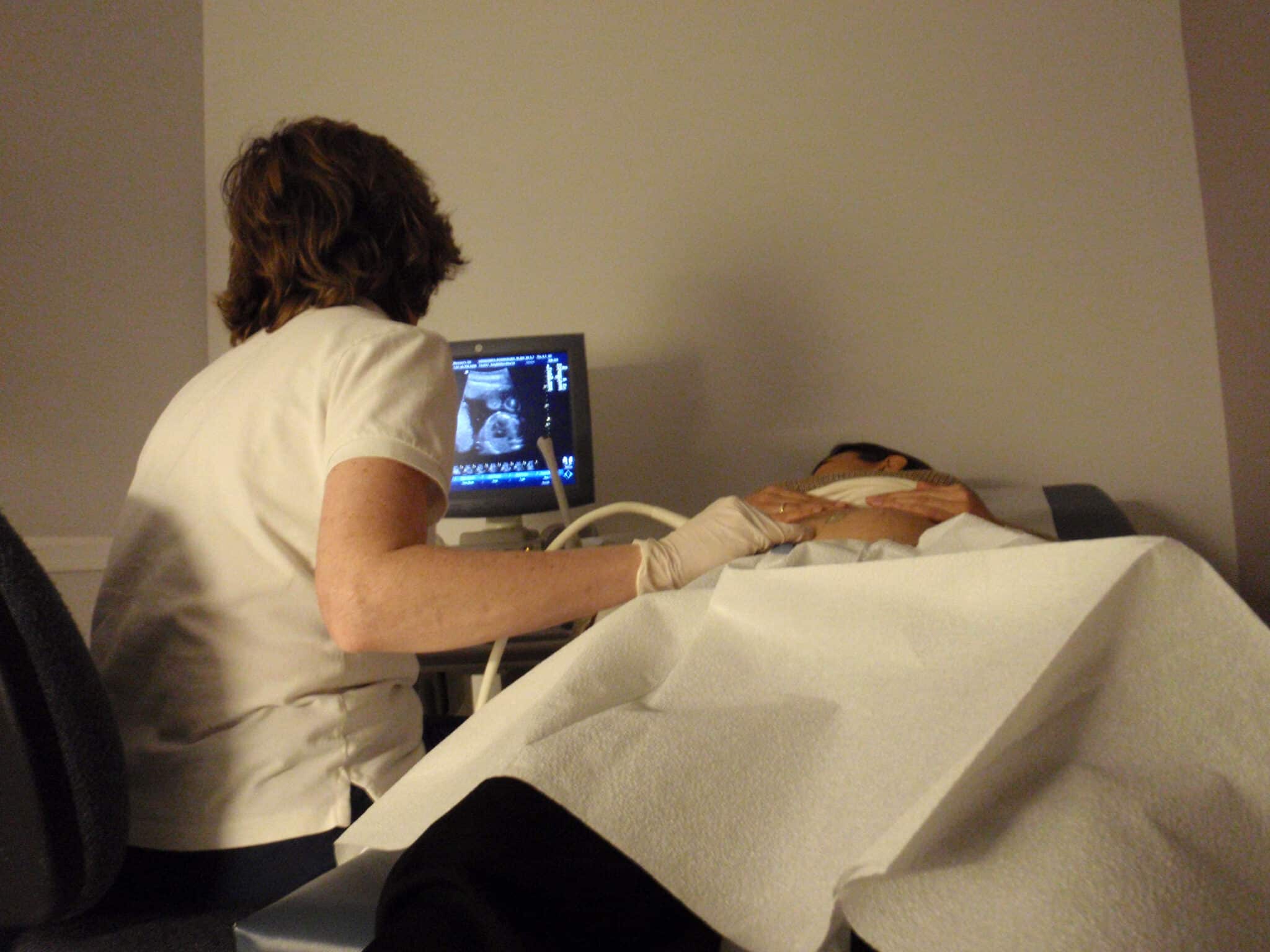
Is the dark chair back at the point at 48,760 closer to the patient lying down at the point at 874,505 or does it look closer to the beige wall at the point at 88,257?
the patient lying down at the point at 874,505

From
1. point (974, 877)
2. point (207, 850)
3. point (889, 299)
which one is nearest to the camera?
point (974, 877)

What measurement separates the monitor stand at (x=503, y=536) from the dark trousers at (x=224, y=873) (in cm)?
104

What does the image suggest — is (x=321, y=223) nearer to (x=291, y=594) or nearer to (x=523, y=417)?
(x=291, y=594)

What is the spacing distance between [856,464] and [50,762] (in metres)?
1.38

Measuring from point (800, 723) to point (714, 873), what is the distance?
4.3 inches

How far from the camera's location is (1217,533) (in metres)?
1.98

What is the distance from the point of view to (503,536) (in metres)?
1.93

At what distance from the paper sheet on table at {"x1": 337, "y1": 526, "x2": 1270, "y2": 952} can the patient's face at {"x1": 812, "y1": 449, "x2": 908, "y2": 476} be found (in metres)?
1.08

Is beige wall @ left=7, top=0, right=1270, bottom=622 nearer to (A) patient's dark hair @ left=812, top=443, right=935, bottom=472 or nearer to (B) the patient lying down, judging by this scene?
(A) patient's dark hair @ left=812, top=443, right=935, bottom=472

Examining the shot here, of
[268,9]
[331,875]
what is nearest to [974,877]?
[331,875]

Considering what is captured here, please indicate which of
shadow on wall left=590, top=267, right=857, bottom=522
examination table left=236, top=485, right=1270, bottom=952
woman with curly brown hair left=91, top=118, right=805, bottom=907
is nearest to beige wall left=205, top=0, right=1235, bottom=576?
shadow on wall left=590, top=267, right=857, bottom=522

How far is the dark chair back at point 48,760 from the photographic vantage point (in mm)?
613

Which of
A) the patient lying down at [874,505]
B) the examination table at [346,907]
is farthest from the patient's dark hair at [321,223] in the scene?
the patient lying down at [874,505]

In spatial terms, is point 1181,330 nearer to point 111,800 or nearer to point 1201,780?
point 1201,780
